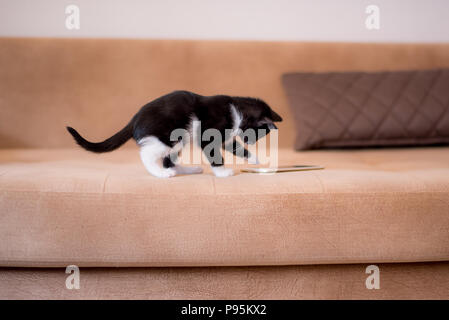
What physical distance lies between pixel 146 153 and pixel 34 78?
829 mm

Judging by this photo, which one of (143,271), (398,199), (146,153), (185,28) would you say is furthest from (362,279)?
(185,28)

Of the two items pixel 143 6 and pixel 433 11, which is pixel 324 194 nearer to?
pixel 143 6

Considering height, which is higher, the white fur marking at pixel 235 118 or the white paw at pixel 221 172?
the white fur marking at pixel 235 118

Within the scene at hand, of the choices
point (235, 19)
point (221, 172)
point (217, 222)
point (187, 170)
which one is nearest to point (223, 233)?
point (217, 222)

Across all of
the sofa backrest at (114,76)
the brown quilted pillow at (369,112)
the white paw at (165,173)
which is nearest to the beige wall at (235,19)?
the sofa backrest at (114,76)

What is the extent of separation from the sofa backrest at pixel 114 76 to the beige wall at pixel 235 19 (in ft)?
0.74

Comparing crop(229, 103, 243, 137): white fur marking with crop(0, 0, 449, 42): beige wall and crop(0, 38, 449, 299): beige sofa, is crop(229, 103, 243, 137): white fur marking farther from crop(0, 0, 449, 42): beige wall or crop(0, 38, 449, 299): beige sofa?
crop(0, 0, 449, 42): beige wall

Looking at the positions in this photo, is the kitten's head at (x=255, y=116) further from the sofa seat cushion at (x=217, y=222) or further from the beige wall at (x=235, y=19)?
the beige wall at (x=235, y=19)

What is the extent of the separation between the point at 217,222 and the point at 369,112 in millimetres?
949

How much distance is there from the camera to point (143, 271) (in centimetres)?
102

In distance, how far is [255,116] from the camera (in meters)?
1.17

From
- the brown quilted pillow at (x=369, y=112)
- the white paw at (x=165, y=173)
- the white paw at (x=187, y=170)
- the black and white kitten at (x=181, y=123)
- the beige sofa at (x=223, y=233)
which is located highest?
the brown quilted pillow at (x=369, y=112)

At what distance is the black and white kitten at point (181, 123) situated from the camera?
111cm

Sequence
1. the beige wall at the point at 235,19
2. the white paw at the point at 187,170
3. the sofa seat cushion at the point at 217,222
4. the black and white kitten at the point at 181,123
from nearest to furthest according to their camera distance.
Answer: the sofa seat cushion at the point at 217,222 < the black and white kitten at the point at 181,123 < the white paw at the point at 187,170 < the beige wall at the point at 235,19
